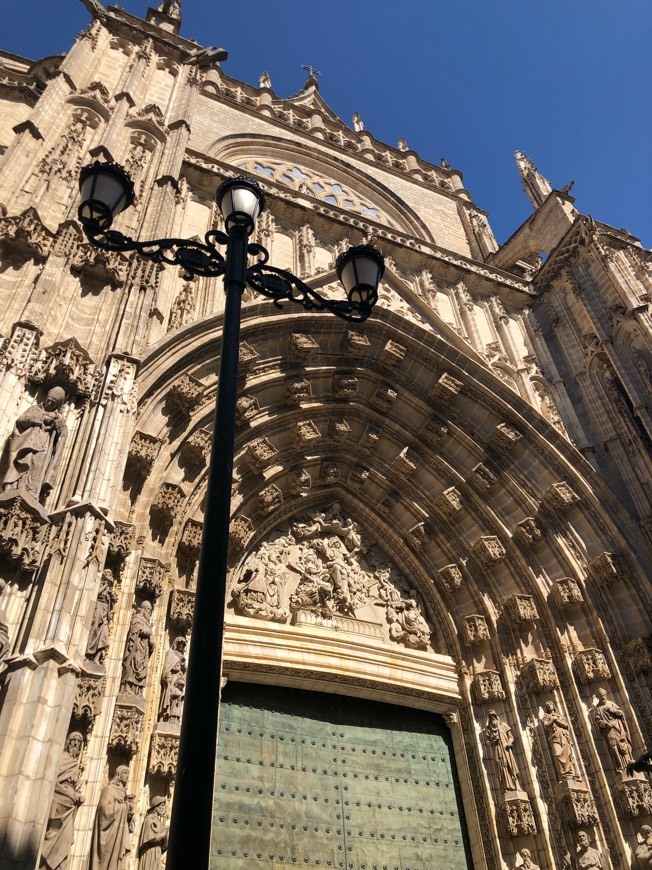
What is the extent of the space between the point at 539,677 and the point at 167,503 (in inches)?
207

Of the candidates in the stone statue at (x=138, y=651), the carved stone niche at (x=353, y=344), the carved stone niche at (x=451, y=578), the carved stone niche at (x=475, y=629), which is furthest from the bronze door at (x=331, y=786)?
the carved stone niche at (x=353, y=344)

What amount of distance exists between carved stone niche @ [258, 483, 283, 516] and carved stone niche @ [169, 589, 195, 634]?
248 cm

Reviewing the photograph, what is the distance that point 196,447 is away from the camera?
8352 mm

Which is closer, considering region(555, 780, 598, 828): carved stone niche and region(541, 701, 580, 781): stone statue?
region(555, 780, 598, 828): carved stone niche

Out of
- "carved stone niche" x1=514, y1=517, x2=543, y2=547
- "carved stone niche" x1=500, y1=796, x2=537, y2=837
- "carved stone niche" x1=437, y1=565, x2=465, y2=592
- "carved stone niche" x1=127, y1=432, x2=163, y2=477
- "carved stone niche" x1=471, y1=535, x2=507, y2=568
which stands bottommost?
"carved stone niche" x1=500, y1=796, x2=537, y2=837

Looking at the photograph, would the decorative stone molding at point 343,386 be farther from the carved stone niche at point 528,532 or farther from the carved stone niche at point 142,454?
the carved stone niche at point 142,454

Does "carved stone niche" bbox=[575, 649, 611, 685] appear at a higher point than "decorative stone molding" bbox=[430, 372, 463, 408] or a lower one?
lower

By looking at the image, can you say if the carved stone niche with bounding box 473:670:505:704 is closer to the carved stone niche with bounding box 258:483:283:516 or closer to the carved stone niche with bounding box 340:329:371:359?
the carved stone niche with bounding box 258:483:283:516

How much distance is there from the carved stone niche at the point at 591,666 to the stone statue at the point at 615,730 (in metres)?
0.24

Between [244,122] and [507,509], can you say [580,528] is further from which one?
[244,122]

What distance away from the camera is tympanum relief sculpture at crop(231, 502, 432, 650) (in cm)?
922

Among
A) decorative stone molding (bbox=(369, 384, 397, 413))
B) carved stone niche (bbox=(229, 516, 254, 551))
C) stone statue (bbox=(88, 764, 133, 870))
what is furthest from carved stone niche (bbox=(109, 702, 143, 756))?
decorative stone molding (bbox=(369, 384, 397, 413))

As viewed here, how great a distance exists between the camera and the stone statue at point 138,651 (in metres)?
6.07

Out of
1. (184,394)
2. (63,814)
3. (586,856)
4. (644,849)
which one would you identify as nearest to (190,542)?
(184,394)
